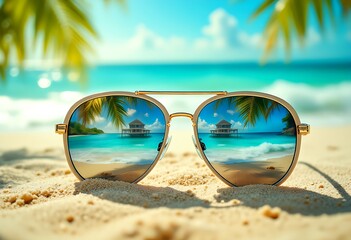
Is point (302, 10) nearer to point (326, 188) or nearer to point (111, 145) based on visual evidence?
point (326, 188)

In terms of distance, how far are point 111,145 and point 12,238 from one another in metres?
0.91

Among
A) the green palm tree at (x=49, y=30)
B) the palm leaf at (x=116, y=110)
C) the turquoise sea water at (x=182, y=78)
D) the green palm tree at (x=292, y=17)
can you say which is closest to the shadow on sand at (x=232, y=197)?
the palm leaf at (x=116, y=110)

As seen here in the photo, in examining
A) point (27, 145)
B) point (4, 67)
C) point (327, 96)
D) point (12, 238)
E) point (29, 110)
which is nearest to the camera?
point (12, 238)

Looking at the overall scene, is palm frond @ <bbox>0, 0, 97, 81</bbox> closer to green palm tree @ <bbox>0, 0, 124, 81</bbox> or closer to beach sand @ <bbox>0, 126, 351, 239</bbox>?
green palm tree @ <bbox>0, 0, 124, 81</bbox>

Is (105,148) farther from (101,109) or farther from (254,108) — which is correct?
(254,108)

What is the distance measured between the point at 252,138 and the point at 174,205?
2.11ft

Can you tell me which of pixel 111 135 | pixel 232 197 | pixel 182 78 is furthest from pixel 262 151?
pixel 182 78

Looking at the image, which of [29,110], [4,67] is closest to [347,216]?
[4,67]

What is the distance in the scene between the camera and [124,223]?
49.8 inches

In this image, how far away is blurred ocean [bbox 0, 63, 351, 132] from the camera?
26.7 feet

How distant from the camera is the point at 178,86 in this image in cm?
1532

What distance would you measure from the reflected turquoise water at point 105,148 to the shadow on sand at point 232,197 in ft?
0.45

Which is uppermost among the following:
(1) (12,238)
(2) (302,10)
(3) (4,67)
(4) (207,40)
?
(4) (207,40)

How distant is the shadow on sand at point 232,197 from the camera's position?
5.13 feet
